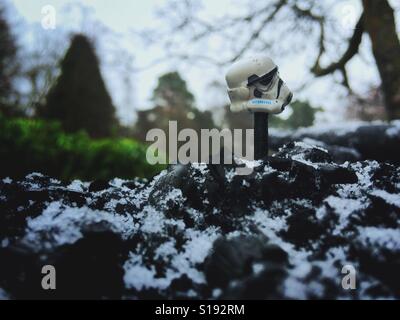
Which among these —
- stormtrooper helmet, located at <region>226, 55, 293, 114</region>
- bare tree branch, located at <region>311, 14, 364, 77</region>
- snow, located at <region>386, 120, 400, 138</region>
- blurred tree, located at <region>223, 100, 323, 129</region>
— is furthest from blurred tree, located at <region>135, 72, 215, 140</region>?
stormtrooper helmet, located at <region>226, 55, 293, 114</region>

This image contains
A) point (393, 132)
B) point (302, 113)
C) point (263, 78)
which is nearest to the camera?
point (263, 78)

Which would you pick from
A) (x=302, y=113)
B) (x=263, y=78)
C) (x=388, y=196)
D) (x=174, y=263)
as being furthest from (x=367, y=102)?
(x=302, y=113)

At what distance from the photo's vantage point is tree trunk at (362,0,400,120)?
431cm

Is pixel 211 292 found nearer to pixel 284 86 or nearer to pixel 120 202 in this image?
pixel 120 202

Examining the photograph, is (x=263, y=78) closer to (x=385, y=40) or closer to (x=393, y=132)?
(x=393, y=132)

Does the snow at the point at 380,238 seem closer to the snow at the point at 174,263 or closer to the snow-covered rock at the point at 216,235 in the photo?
the snow-covered rock at the point at 216,235

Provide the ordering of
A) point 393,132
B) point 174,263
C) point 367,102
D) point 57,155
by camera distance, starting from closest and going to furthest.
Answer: point 174,263
point 393,132
point 57,155
point 367,102

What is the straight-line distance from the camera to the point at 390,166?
1.21 m

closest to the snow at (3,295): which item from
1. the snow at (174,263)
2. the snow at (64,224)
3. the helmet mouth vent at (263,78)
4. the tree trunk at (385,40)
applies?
the snow at (64,224)

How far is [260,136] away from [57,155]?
12.0 feet

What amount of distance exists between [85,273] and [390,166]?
1113mm

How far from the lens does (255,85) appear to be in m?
1.35

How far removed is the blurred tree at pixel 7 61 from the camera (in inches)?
558
